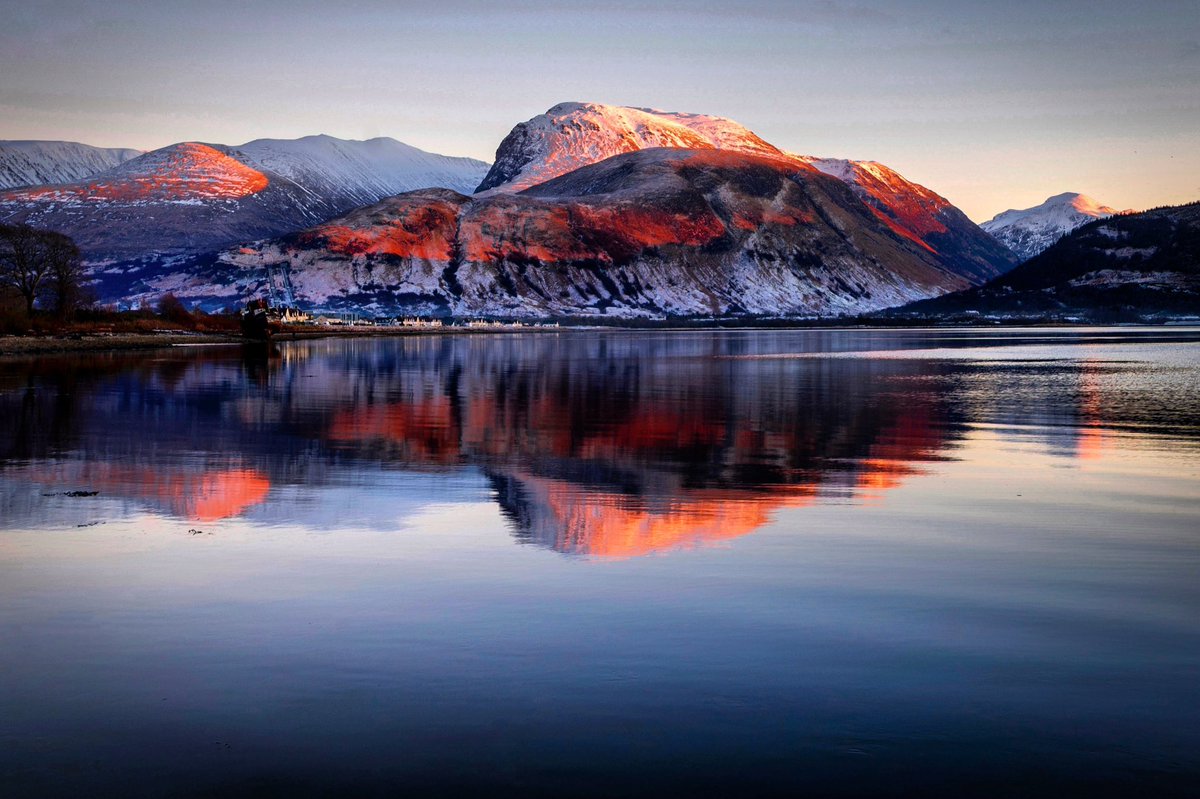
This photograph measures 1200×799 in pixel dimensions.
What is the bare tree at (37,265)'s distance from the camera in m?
126

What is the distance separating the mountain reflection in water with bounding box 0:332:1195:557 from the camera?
2238 cm

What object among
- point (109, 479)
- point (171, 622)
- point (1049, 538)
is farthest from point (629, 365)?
point (171, 622)

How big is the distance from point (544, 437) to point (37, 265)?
111 meters

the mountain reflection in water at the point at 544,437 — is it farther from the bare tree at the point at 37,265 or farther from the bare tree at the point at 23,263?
the bare tree at the point at 37,265

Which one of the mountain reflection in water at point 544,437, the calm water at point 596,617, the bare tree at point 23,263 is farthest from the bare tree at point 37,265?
the calm water at point 596,617

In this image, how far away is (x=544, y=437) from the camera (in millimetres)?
35062

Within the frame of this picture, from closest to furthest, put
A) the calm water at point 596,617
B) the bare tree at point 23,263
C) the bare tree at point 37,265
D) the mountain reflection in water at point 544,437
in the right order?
the calm water at point 596,617, the mountain reflection in water at point 544,437, the bare tree at point 23,263, the bare tree at point 37,265

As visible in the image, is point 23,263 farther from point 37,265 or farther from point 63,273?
point 63,273

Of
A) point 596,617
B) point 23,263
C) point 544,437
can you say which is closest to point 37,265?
point 23,263

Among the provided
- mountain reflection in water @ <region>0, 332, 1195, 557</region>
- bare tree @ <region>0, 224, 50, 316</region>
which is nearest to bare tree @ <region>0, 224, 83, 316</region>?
bare tree @ <region>0, 224, 50, 316</region>

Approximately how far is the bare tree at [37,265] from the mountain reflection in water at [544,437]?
63.4m

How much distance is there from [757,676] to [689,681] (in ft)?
2.27

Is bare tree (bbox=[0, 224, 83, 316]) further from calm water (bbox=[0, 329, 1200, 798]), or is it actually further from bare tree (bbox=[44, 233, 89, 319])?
calm water (bbox=[0, 329, 1200, 798])

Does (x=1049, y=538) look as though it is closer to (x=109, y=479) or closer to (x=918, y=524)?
(x=918, y=524)
